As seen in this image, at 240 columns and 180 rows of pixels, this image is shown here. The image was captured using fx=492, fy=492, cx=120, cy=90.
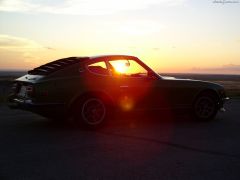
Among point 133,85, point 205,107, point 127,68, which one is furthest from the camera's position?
point 205,107

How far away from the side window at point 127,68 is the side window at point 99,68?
17 centimetres

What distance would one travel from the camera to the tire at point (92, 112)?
957 cm

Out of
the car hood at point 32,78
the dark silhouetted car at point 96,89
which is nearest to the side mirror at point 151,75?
the dark silhouetted car at point 96,89

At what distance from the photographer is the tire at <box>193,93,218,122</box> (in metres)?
11.2

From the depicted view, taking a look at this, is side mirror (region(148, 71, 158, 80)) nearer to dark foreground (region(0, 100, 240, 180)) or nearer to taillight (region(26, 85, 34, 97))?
dark foreground (region(0, 100, 240, 180))

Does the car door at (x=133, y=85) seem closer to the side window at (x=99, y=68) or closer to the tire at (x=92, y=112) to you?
the side window at (x=99, y=68)

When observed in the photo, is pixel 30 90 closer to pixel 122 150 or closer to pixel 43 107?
pixel 43 107

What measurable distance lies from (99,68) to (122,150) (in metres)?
2.90

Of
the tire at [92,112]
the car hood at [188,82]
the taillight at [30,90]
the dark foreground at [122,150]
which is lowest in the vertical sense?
the dark foreground at [122,150]

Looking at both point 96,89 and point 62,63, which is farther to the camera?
point 62,63

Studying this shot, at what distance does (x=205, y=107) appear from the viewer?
37.1 feet

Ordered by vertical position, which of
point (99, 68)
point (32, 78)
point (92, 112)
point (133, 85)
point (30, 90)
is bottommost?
point (92, 112)

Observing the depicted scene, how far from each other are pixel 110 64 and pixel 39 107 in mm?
1796

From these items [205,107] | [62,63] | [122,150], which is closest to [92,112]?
[62,63]
